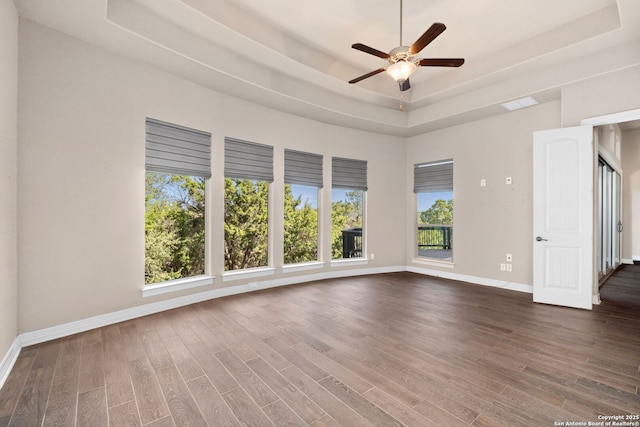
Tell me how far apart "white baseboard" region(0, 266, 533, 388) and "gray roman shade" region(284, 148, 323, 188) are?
169 cm

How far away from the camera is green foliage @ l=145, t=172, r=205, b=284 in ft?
12.1

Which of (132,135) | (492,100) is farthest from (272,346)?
(492,100)

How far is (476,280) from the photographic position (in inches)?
205

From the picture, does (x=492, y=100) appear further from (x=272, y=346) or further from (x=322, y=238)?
(x=272, y=346)

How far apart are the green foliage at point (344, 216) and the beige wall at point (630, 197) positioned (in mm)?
6896

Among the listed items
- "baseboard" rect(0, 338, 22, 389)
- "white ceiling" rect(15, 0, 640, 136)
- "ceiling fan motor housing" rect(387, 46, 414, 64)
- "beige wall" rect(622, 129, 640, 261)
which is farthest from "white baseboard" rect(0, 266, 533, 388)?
"beige wall" rect(622, 129, 640, 261)

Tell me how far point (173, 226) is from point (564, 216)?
526 centimetres

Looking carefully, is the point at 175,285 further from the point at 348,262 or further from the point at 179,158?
the point at 348,262

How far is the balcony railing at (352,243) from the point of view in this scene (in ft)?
19.3

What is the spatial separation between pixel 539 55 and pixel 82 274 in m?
5.96

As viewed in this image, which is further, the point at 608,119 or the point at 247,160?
the point at 247,160

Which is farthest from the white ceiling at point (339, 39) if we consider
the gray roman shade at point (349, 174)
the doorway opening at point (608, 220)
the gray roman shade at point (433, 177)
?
the doorway opening at point (608, 220)

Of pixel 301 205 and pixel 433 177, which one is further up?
pixel 433 177

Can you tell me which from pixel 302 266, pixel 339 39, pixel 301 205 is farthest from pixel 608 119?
pixel 302 266
